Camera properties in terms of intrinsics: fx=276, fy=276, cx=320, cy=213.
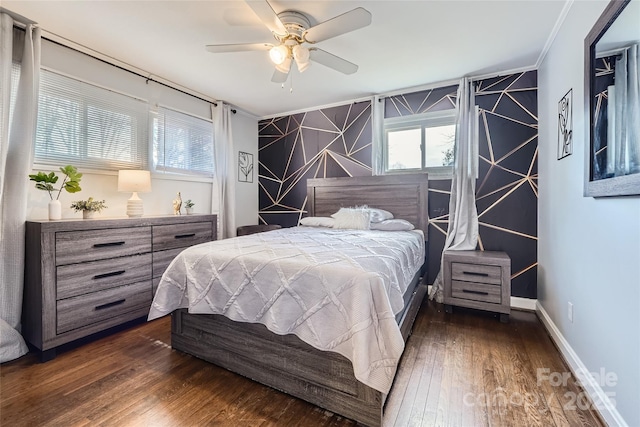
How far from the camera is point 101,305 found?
237cm

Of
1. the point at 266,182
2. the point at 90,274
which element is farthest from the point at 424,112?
the point at 90,274

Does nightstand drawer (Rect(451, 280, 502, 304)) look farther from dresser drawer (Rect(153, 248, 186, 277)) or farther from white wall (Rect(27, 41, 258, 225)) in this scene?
white wall (Rect(27, 41, 258, 225))

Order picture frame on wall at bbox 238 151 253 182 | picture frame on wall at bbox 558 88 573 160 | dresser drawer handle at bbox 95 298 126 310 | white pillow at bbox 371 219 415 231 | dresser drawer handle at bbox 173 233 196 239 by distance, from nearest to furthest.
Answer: picture frame on wall at bbox 558 88 573 160, dresser drawer handle at bbox 95 298 126 310, dresser drawer handle at bbox 173 233 196 239, white pillow at bbox 371 219 415 231, picture frame on wall at bbox 238 151 253 182

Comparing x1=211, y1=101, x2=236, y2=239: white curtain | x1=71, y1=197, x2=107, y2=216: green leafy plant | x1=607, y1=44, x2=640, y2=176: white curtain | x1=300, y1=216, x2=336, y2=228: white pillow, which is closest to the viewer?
x1=607, y1=44, x2=640, y2=176: white curtain

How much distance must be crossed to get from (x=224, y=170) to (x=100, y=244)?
2.01m

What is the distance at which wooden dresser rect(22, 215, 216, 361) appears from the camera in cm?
206

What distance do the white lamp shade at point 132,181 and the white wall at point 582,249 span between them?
142 inches

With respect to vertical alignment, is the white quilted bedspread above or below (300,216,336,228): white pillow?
below

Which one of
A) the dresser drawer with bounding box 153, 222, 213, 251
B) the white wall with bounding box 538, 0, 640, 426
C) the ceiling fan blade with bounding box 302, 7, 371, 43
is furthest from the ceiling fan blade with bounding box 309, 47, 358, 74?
the dresser drawer with bounding box 153, 222, 213, 251

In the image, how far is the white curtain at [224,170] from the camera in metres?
4.00

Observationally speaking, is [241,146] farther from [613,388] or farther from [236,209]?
[613,388]

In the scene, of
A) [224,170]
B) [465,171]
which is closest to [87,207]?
[224,170]

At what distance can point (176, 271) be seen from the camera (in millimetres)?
2047

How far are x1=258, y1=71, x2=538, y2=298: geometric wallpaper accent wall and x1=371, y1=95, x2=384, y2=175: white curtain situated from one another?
0.12 metres
